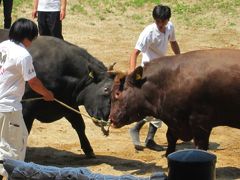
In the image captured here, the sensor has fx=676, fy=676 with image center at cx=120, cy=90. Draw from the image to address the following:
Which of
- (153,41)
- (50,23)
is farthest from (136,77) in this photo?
(50,23)

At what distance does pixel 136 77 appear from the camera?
8.27 metres

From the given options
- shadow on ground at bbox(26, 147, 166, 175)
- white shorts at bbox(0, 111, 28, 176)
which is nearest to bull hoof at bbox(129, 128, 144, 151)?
shadow on ground at bbox(26, 147, 166, 175)

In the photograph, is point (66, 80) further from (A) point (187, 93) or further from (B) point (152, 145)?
(A) point (187, 93)

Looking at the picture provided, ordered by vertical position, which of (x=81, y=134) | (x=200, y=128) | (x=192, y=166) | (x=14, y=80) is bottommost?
(x=81, y=134)

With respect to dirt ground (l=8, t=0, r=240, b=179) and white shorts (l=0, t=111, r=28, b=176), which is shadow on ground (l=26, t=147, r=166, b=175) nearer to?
dirt ground (l=8, t=0, r=240, b=179)

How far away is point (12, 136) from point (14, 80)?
601 mm

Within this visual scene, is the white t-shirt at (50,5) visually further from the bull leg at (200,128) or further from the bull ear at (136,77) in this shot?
the bull leg at (200,128)

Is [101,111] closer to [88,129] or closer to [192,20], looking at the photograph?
[88,129]

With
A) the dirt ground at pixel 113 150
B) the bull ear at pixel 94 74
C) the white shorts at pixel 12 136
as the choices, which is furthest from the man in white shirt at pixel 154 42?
the white shorts at pixel 12 136

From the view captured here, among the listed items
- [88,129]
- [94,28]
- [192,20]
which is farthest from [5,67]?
[192,20]

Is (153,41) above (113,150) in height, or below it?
above

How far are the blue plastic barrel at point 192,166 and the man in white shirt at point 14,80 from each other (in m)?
3.44

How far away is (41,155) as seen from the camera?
30.2 feet

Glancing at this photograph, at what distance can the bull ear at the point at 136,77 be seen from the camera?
8203mm
